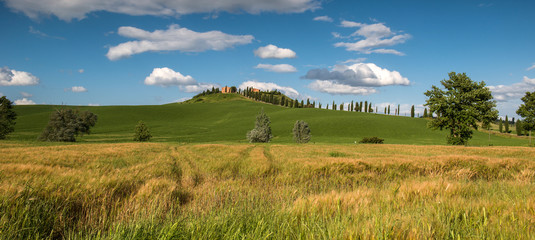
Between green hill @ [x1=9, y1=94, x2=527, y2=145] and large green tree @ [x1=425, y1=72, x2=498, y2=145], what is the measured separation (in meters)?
30.8

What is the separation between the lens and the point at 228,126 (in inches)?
4675

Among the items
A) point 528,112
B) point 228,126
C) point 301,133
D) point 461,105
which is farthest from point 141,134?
point 528,112

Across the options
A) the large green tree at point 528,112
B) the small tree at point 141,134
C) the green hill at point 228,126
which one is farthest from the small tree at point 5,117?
the large green tree at point 528,112

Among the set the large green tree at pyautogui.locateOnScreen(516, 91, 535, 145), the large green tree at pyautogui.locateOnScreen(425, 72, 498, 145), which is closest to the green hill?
the large green tree at pyautogui.locateOnScreen(516, 91, 535, 145)

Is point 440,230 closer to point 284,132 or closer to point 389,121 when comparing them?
point 284,132

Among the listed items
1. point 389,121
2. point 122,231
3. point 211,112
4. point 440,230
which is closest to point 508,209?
point 440,230

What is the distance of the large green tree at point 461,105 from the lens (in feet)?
127

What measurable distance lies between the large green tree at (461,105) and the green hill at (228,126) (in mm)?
30807

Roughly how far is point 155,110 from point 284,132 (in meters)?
91.1

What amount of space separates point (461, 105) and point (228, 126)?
91673 millimetres

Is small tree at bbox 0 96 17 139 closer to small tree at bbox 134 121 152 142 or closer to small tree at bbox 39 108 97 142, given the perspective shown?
small tree at bbox 39 108 97 142

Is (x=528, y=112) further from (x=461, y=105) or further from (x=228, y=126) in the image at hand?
(x=228, y=126)

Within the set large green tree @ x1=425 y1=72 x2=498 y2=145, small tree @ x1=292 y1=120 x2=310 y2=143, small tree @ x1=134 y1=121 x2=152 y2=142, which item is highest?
large green tree @ x1=425 y1=72 x2=498 y2=145

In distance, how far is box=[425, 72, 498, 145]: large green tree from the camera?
38.7 metres
